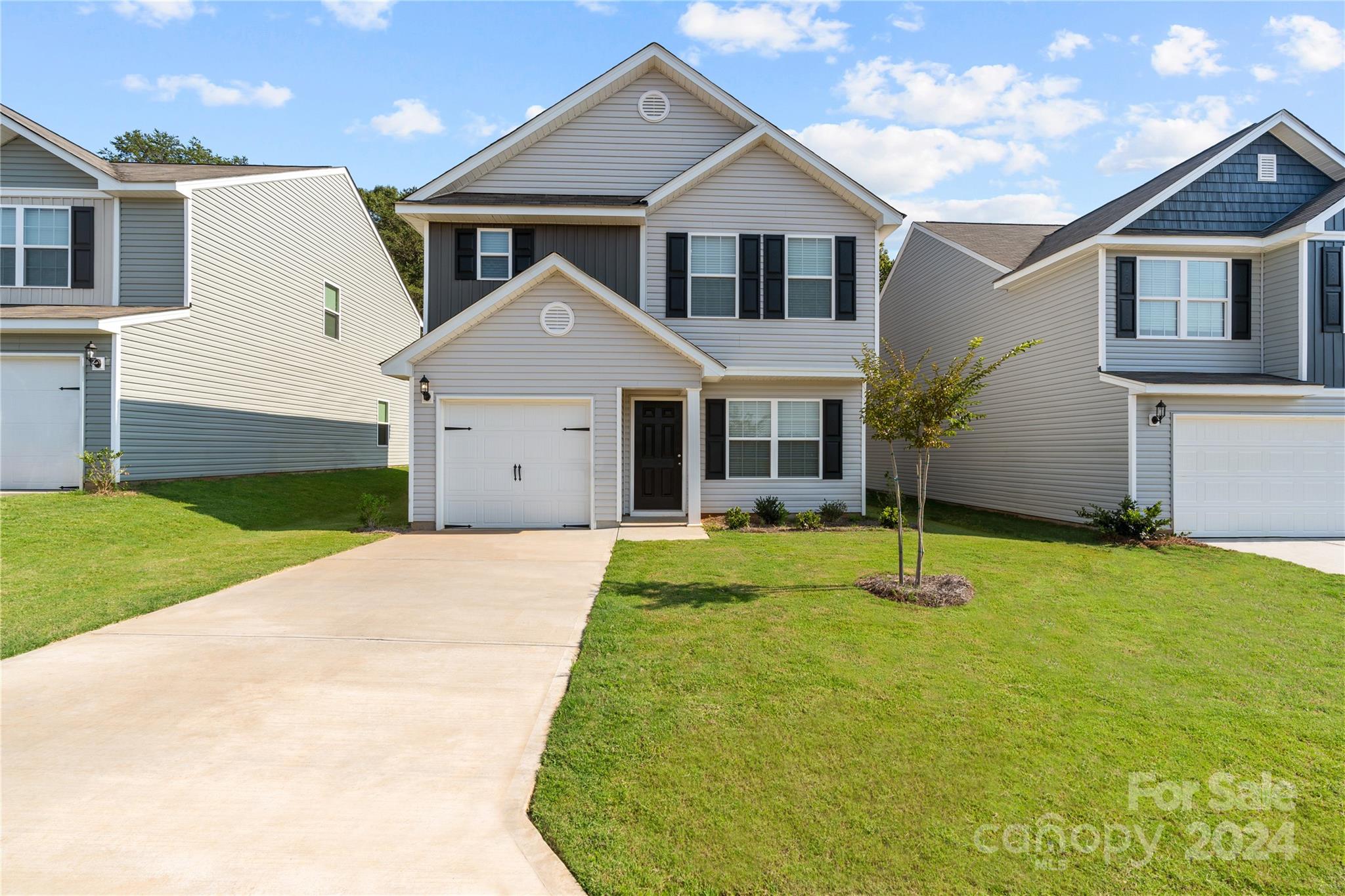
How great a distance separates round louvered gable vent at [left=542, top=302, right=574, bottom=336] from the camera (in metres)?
12.1

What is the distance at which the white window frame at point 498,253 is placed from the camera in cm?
1362

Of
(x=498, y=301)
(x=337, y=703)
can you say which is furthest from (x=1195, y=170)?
(x=337, y=703)

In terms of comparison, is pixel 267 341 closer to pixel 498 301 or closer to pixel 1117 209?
pixel 498 301

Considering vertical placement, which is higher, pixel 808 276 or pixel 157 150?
pixel 157 150

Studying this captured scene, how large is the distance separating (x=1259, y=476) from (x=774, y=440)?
29.3ft

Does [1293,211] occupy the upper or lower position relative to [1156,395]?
upper

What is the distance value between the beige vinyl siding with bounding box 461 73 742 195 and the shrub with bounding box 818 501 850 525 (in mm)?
7507

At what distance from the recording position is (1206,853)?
3.17 m

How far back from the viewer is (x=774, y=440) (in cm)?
1376

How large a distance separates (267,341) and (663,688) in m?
16.8

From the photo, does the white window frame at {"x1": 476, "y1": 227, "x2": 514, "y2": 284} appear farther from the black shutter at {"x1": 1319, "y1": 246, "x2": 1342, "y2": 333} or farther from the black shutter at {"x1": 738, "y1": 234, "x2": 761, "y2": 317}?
the black shutter at {"x1": 1319, "y1": 246, "x2": 1342, "y2": 333}

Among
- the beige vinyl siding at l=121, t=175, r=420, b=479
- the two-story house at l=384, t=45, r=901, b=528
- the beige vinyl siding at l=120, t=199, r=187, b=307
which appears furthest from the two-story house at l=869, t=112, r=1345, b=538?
the beige vinyl siding at l=120, t=199, r=187, b=307

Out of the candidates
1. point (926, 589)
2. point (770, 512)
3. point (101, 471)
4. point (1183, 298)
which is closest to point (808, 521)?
point (770, 512)

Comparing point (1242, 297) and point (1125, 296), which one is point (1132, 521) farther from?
point (1242, 297)
